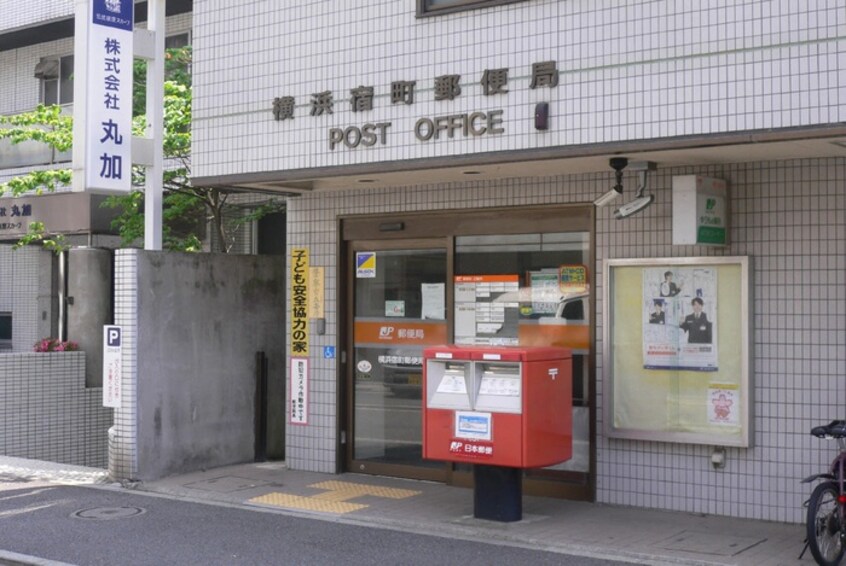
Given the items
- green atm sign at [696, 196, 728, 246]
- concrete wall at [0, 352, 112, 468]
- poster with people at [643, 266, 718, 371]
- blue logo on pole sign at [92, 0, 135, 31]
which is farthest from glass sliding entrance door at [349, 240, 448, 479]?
concrete wall at [0, 352, 112, 468]

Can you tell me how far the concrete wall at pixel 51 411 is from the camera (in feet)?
48.2

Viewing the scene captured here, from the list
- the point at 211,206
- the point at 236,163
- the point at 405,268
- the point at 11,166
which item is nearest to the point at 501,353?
the point at 405,268

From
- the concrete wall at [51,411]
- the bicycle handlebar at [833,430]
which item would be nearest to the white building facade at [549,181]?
the bicycle handlebar at [833,430]

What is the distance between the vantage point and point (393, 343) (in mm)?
12117

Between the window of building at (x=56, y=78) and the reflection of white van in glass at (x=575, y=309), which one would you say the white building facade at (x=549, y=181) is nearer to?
the reflection of white van in glass at (x=575, y=309)

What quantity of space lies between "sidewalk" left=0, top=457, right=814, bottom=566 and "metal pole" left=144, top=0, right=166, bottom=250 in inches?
110

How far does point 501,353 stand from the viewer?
9.29m

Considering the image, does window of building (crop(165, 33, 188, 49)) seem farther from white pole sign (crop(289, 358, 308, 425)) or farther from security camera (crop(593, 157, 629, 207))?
security camera (crop(593, 157, 629, 207))

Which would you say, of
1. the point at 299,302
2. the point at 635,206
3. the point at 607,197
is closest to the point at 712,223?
the point at 635,206

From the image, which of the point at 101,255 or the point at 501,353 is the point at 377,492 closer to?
the point at 501,353

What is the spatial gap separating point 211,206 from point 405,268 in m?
3.95

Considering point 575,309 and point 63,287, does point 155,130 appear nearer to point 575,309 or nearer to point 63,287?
point 575,309

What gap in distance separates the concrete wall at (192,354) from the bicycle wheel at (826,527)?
277 inches

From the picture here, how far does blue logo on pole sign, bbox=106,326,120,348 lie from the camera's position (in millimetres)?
11898
